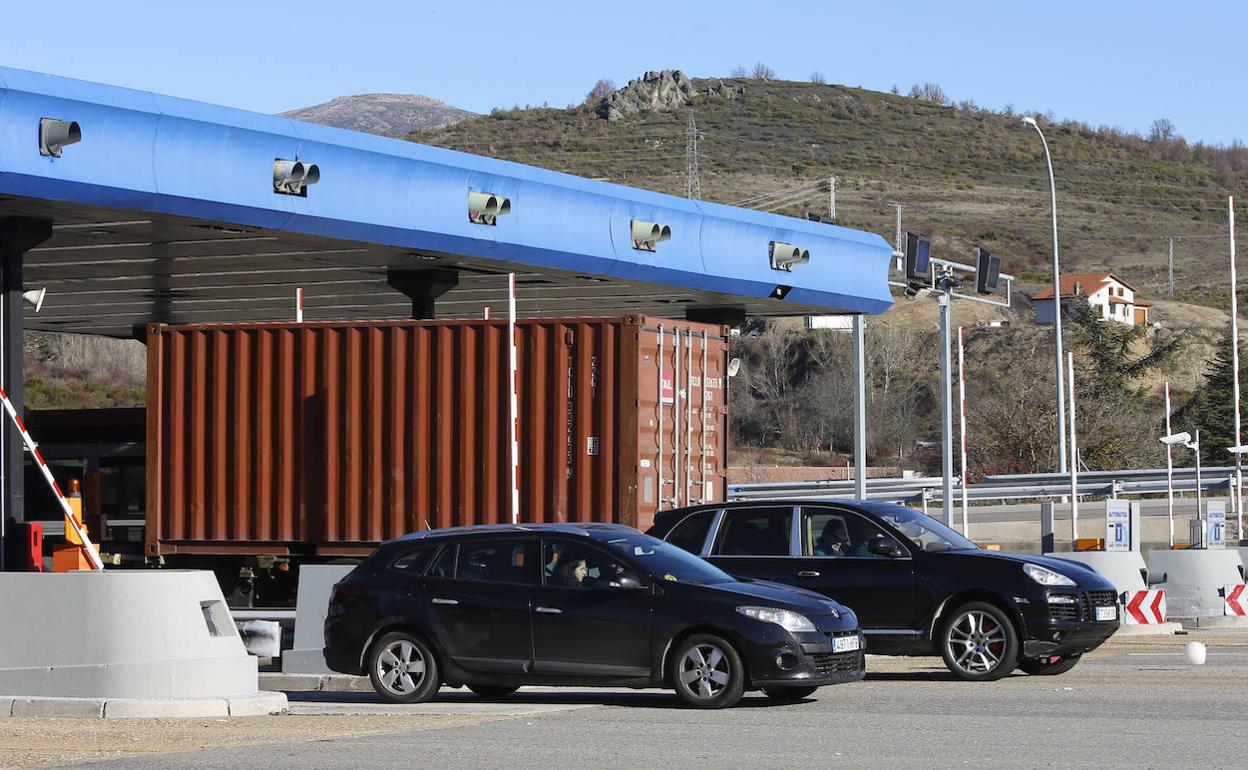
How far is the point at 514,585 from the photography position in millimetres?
14703

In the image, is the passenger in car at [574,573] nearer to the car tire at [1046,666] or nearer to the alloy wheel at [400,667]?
the alloy wheel at [400,667]

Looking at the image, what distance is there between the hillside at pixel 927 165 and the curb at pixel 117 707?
98795mm

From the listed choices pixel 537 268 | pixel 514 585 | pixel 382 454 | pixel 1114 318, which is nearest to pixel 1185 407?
pixel 1114 318

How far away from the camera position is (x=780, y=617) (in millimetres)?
14016

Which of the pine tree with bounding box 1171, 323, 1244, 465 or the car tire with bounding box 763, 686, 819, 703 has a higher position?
the pine tree with bounding box 1171, 323, 1244, 465

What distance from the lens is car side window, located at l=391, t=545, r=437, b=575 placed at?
15.0 meters

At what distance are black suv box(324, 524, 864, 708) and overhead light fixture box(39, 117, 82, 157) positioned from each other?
5.65m

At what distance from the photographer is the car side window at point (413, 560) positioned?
1502cm

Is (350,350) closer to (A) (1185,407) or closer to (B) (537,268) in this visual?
(B) (537,268)

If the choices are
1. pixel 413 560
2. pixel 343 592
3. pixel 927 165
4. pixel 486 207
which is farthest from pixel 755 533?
pixel 927 165

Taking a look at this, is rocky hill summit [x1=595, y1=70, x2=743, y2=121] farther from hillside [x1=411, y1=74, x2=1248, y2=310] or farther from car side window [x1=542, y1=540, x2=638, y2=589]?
car side window [x1=542, y1=540, x2=638, y2=589]

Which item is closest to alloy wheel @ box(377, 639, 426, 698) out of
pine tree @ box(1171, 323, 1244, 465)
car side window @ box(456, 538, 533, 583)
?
car side window @ box(456, 538, 533, 583)

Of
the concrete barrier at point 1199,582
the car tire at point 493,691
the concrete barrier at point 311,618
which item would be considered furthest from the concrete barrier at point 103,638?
the concrete barrier at point 1199,582

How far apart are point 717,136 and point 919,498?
4682 inches
